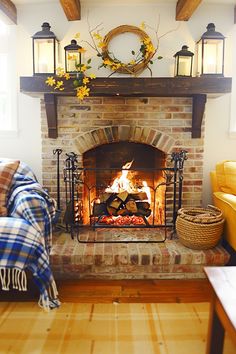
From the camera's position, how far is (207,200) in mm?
3072

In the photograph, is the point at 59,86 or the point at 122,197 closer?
the point at 59,86

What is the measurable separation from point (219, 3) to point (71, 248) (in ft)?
8.27

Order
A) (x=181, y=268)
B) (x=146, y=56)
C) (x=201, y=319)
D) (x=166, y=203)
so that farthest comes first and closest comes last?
(x=166, y=203) → (x=146, y=56) → (x=181, y=268) → (x=201, y=319)

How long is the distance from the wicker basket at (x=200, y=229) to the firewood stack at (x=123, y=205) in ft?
1.41

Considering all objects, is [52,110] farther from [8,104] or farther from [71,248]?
[71,248]

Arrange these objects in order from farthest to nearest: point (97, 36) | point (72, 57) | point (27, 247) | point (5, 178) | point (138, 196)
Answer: point (138, 196), point (97, 36), point (72, 57), point (5, 178), point (27, 247)

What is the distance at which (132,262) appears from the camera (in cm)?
237

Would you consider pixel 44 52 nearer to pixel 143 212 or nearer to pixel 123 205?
pixel 123 205

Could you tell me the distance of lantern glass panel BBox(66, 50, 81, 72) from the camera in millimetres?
2618

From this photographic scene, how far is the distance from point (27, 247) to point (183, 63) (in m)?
1.95

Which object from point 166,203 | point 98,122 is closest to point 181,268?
point 166,203

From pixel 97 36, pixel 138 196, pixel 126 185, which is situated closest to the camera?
pixel 97 36

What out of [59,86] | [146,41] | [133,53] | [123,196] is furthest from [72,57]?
[123,196]

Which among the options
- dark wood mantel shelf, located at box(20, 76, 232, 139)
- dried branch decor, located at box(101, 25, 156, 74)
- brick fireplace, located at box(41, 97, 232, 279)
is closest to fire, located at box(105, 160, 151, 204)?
brick fireplace, located at box(41, 97, 232, 279)
